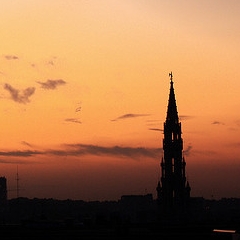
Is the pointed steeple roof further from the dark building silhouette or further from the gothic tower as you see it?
the dark building silhouette

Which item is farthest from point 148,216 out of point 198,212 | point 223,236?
point 223,236

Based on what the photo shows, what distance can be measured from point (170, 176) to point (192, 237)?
166 feet

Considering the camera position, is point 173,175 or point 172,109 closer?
point 173,175

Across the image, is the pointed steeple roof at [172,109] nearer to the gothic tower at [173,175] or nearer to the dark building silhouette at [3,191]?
the gothic tower at [173,175]

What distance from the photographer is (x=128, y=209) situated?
164 meters

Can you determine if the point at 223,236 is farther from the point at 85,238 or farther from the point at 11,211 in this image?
the point at 11,211

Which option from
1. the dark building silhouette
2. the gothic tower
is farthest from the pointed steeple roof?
the dark building silhouette

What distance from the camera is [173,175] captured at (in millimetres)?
114062

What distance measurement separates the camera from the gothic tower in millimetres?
113688

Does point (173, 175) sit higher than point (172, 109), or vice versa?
point (172, 109)

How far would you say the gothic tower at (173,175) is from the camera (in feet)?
373

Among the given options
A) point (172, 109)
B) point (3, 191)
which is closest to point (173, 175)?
point (172, 109)

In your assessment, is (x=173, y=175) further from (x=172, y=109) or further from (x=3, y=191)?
(x=3, y=191)

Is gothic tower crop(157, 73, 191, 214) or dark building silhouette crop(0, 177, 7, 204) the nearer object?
gothic tower crop(157, 73, 191, 214)
